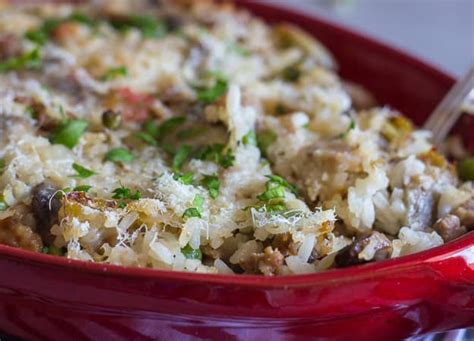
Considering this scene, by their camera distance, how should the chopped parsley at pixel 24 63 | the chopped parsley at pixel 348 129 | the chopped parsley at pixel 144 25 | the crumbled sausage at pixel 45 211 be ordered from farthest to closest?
the chopped parsley at pixel 144 25
the chopped parsley at pixel 24 63
the chopped parsley at pixel 348 129
the crumbled sausage at pixel 45 211

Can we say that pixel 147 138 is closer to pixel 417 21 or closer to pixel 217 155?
pixel 217 155

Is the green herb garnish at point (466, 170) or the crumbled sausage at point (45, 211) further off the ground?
the green herb garnish at point (466, 170)

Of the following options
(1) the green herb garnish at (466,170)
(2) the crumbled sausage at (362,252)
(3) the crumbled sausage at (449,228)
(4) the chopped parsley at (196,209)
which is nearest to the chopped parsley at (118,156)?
(4) the chopped parsley at (196,209)

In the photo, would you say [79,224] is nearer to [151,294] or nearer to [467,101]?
[151,294]

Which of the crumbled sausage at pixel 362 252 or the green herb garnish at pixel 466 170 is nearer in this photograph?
the crumbled sausage at pixel 362 252

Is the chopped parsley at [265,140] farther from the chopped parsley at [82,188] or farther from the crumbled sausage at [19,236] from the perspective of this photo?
the crumbled sausage at [19,236]

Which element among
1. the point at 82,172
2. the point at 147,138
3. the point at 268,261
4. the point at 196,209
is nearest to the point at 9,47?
the point at 147,138

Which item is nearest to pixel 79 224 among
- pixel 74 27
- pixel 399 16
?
pixel 74 27
